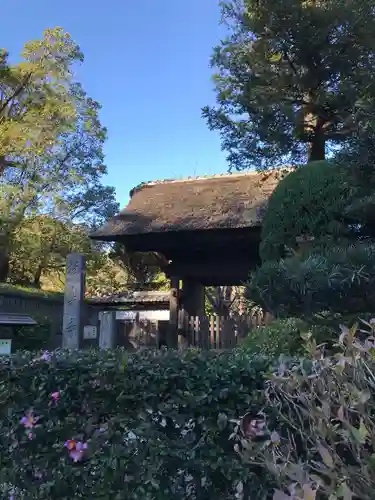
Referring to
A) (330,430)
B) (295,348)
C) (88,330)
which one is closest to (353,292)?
(295,348)

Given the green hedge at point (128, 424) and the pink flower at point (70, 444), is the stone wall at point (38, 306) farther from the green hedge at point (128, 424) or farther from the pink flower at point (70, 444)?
the pink flower at point (70, 444)

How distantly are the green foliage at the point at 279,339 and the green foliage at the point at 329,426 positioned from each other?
3110mm

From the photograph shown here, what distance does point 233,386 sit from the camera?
2324mm

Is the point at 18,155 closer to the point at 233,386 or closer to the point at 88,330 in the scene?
the point at 88,330

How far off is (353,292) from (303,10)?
4420mm

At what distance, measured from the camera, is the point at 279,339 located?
561cm

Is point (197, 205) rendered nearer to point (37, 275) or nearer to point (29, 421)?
point (29, 421)

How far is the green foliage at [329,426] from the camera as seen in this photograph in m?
1.58

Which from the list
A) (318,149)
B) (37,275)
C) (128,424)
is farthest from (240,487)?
(37,275)

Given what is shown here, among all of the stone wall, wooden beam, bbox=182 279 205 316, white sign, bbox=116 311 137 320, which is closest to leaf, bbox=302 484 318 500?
white sign, bbox=116 311 137 320

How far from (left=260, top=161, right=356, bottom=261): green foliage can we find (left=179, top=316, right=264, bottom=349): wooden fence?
3568 mm

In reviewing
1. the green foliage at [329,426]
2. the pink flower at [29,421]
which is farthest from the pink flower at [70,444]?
the green foliage at [329,426]

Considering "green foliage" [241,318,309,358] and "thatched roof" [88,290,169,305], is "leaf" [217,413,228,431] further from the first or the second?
"thatched roof" [88,290,169,305]

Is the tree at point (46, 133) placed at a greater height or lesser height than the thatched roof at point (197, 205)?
greater
